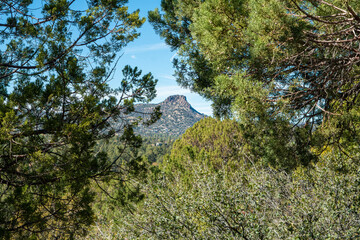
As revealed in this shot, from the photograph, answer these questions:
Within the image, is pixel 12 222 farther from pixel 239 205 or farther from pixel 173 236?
pixel 239 205

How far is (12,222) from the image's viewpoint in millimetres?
2945

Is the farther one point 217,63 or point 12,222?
point 217,63

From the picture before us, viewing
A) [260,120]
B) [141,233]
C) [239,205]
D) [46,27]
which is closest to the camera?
[239,205]

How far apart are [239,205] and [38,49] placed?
11.7ft

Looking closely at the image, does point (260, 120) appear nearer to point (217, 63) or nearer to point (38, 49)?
point (217, 63)

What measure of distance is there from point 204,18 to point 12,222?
3827mm

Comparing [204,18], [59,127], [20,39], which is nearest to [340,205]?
[204,18]

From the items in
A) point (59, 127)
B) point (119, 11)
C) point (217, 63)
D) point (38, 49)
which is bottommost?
point (59, 127)

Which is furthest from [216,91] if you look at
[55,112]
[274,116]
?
[55,112]

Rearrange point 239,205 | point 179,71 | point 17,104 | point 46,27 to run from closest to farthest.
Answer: point 17,104, point 239,205, point 46,27, point 179,71

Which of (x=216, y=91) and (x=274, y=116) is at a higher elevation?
(x=216, y=91)

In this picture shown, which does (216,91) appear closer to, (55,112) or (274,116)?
(274,116)

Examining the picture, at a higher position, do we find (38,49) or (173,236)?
(38,49)

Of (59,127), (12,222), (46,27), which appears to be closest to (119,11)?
(46,27)
